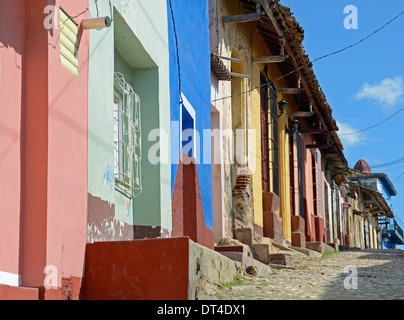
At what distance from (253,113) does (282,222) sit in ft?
12.1

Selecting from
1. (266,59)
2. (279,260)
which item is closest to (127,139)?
(279,260)

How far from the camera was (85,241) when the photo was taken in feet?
18.8

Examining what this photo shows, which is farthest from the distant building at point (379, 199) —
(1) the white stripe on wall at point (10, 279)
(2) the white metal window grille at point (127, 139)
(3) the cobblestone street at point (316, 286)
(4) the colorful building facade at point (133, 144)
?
(1) the white stripe on wall at point (10, 279)

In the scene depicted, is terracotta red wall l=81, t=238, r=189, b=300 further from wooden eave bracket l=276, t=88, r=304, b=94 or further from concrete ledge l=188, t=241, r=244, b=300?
wooden eave bracket l=276, t=88, r=304, b=94

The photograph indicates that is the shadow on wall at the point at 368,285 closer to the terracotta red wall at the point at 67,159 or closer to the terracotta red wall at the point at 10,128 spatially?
the terracotta red wall at the point at 67,159

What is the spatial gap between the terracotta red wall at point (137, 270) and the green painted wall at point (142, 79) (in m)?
0.67

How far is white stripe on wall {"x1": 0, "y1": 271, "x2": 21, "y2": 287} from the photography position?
184 inches

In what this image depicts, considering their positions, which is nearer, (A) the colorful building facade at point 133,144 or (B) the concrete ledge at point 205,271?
(A) the colorful building facade at point 133,144

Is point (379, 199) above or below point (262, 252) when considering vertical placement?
above

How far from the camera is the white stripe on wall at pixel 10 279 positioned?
466 centimetres

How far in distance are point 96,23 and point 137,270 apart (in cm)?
202

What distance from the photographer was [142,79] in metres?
8.20

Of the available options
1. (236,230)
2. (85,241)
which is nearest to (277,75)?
(236,230)

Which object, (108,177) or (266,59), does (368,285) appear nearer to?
(108,177)
